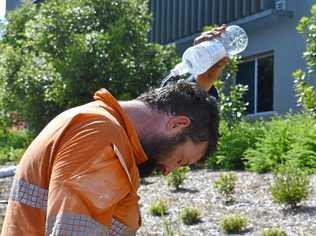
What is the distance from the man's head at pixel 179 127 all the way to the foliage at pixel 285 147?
6.77 metres

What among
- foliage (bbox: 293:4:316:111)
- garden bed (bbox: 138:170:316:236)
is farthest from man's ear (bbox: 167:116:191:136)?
foliage (bbox: 293:4:316:111)

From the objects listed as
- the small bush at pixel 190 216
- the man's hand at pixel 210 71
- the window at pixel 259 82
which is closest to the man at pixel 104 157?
the man's hand at pixel 210 71

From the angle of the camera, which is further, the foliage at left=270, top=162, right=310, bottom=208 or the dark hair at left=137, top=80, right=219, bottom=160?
the foliage at left=270, top=162, right=310, bottom=208

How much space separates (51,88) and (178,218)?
5196 millimetres

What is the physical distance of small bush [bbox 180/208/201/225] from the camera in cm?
817

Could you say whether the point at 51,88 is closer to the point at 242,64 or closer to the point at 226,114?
the point at 226,114

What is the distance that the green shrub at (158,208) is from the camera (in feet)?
28.4

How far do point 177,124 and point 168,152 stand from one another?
10cm

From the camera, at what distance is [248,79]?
1684cm

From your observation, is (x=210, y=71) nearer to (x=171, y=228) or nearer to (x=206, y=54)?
(x=206, y=54)

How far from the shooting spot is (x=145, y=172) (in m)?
2.55

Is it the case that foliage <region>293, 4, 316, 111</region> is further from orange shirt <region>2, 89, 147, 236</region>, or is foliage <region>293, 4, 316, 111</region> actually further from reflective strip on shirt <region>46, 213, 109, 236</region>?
reflective strip on shirt <region>46, 213, 109, 236</region>

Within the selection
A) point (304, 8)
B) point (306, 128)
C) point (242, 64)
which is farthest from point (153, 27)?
point (306, 128)

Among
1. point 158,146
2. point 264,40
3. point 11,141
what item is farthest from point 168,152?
point 11,141
